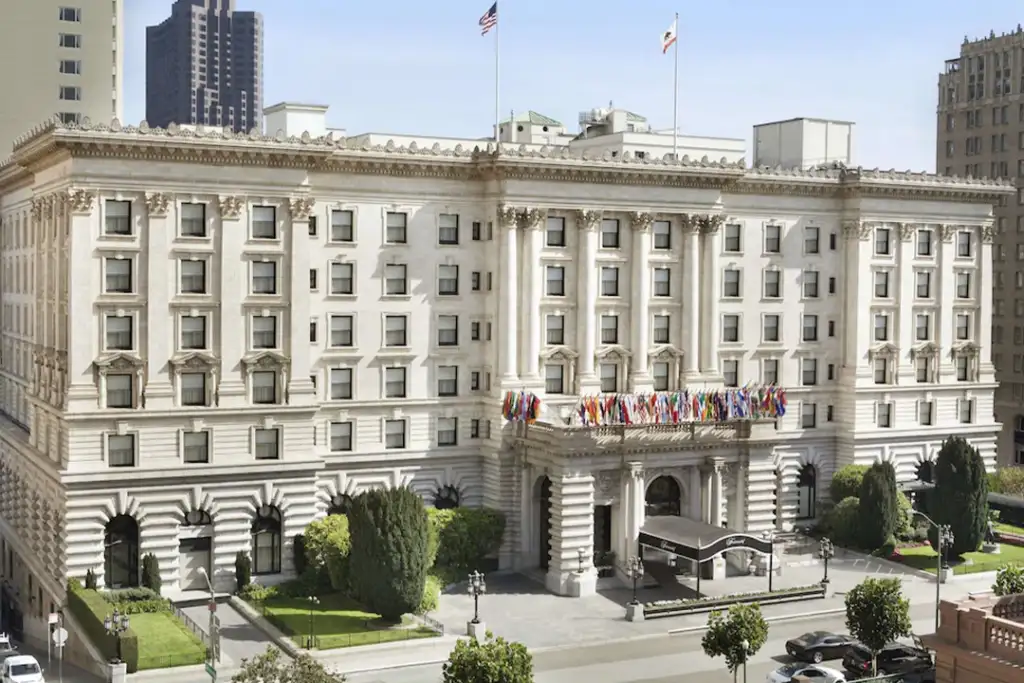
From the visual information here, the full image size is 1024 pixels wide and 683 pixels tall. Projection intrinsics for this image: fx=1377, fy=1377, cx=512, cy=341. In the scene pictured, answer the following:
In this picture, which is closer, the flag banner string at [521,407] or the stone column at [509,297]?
the flag banner string at [521,407]

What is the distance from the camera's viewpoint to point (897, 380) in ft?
320

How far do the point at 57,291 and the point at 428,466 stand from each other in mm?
23536

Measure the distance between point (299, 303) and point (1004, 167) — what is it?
86.7 m

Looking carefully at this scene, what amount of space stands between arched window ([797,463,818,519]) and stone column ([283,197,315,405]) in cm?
3685

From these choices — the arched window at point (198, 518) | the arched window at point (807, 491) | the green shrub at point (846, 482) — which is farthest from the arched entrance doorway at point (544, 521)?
the green shrub at point (846, 482)

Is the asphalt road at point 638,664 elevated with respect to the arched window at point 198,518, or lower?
lower

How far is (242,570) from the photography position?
74.0 metres

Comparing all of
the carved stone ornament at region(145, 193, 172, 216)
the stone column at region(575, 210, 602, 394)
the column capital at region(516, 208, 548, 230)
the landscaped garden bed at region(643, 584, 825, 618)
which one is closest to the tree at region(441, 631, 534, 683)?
the landscaped garden bed at region(643, 584, 825, 618)

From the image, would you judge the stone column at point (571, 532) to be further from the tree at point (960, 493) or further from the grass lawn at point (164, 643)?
the tree at point (960, 493)

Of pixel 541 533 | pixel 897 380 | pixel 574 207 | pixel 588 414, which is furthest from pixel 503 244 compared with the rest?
pixel 897 380

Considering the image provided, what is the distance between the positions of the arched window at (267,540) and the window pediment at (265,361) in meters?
7.65

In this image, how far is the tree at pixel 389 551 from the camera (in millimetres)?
67375

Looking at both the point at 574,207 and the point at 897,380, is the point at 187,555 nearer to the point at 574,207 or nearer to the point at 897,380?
the point at 574,207

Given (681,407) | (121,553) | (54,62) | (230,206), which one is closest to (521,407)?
(681,407)
